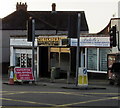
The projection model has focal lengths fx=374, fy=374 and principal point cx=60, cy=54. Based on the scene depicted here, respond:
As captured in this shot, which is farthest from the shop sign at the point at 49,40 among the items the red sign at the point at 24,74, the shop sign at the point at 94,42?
the red sign at the point at 24,74

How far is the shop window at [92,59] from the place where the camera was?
Answer: 1297 inches

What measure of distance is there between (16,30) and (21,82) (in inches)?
956

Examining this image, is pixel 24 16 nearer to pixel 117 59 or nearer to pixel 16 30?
pixel 16 30

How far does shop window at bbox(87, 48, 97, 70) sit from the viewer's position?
32938 mm

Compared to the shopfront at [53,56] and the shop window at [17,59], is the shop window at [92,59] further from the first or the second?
the shop window at [17,59]

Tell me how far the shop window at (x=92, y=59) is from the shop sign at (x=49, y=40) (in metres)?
2.77

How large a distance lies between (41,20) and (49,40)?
52.0ft

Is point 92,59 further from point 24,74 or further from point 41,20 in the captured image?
point 41,20

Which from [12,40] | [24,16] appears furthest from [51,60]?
[24,16]

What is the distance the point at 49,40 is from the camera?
3569cm

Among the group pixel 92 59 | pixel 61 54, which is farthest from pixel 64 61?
pixel 92 59

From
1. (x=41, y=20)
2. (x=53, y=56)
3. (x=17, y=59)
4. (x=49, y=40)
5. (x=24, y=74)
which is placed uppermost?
(x=41, y=20)

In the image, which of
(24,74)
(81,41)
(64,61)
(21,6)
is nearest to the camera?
(24,74)

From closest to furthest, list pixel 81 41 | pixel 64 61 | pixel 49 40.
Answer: pixel 81 41 → pixel 64 61 → pixel 49 40
